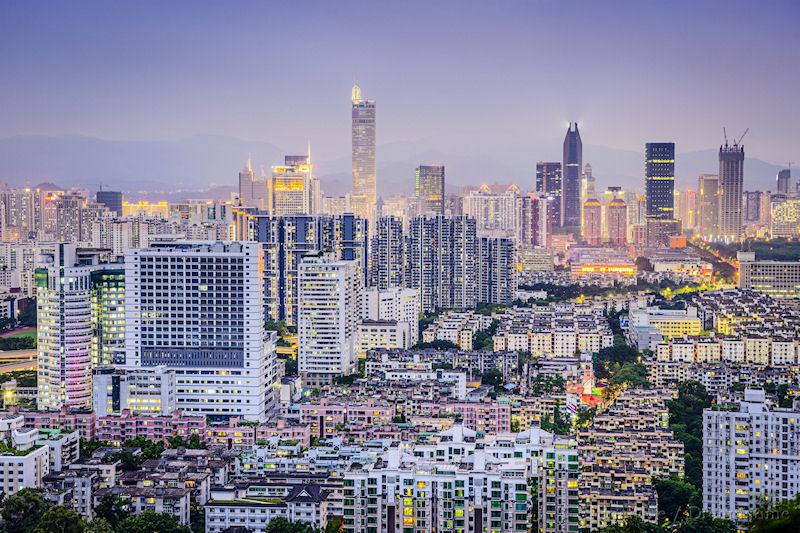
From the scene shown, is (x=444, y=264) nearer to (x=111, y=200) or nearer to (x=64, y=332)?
(x=111, y=200)

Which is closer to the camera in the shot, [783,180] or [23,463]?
[23,463]

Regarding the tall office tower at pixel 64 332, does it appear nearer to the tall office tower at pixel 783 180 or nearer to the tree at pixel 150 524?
the tree at pixel 150 524

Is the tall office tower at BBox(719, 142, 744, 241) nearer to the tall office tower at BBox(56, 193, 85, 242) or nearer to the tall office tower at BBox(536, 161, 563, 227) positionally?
the tall office tower at BBox(536, 161, 563, 227)

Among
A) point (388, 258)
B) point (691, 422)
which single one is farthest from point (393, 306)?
point (691, 422)

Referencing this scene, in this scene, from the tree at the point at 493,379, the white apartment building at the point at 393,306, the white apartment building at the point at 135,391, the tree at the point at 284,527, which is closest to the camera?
the tree at the point at 284,527

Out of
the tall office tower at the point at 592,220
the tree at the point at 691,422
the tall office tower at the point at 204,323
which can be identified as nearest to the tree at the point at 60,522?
the tall office tower at the point at 204,323

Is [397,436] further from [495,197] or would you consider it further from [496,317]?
[495,197]

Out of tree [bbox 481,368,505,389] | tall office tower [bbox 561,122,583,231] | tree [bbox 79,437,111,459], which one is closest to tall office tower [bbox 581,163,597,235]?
tall office tower [bbox 561,122,583,231]
